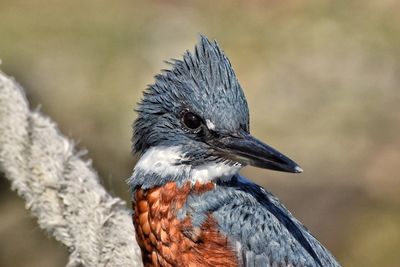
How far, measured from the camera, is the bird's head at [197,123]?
361 cm

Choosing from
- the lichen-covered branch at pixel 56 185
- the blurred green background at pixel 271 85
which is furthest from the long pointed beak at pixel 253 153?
the blurred green background at pixel 271 85

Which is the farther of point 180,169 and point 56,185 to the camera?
point 180,169

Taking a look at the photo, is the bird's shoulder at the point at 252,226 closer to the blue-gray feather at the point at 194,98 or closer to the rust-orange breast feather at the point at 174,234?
the rust-orange breast feather at the point at 174,234

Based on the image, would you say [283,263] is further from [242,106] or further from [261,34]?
[261,34]

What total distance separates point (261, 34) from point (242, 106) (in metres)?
4.05

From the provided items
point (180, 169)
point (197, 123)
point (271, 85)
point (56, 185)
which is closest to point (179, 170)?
point (180, 169)

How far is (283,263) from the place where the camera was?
3686 mm

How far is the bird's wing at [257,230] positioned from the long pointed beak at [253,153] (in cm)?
16

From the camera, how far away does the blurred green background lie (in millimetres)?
6375

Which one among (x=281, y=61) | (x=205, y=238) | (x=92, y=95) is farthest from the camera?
(x=281, y=61)

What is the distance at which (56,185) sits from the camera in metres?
3.56

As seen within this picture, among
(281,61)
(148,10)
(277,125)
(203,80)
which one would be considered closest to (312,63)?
(281,61)

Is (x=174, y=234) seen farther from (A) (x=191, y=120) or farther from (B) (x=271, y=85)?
(B) (x=271, y=85)

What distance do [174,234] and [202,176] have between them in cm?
22
